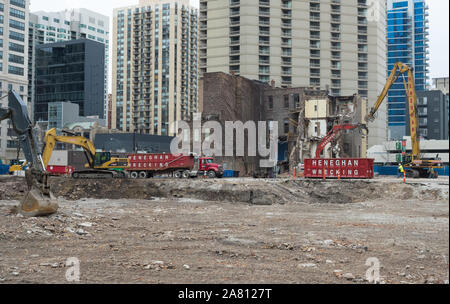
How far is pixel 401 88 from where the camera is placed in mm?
161875

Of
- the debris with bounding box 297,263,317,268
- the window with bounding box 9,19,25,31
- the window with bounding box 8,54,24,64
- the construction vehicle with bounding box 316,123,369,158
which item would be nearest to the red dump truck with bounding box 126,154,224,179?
the construction vehicle with bounding box 316,123,369,158

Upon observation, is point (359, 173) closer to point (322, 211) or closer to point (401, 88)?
point (322, 211)

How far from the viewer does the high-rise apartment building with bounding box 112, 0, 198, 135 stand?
154375 millimetres

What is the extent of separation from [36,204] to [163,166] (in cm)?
2454

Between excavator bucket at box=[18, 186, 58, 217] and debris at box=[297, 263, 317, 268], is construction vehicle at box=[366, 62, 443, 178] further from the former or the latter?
excavator bucket at box=[18, 186, 58, 217]

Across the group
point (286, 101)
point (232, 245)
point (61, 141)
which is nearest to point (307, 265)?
point (232, 245)

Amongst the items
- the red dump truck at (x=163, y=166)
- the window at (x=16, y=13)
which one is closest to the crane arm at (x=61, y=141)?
the red dump truck at (x=163, y=166)

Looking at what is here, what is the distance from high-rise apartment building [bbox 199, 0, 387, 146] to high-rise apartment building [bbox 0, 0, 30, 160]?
47.8 m

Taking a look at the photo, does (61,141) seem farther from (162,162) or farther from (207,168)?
(207,168)

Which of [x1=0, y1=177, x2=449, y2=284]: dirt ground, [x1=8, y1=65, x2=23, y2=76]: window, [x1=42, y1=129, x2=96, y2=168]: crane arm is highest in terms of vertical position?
[x1=8, y1=65, x2=23, y2=76]: window

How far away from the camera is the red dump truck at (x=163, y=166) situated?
132ft

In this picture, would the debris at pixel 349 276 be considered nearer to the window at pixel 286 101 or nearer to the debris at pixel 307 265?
the debris at pixel 307 265

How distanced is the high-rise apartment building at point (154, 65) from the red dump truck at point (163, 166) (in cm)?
11020
